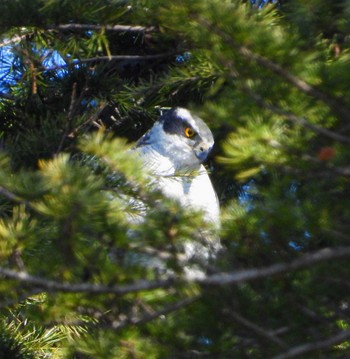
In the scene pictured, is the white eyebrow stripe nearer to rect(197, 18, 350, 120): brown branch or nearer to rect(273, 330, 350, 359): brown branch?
rect(197, 18, 350, 120): brown branch

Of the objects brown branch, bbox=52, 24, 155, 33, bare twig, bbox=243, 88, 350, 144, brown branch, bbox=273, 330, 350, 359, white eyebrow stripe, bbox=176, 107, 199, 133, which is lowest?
white eyebrow stripe, bbox=176, 107, 199, 133

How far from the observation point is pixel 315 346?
2.02 metres

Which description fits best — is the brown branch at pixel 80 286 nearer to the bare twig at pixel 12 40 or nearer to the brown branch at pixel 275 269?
the brown branch at pixel 275 269

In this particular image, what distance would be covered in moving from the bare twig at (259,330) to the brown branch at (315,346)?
3 centimetres

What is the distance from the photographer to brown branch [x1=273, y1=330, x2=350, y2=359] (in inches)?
78.3

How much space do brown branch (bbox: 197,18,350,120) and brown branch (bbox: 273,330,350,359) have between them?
0.48 metres

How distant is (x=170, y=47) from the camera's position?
3.39m

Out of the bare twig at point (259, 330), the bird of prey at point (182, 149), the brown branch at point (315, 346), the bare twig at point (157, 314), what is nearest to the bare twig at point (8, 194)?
the bare twig at point (157, 314)

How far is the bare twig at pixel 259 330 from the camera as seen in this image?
6.72 feet

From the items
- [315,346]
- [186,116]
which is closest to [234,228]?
[315,346]

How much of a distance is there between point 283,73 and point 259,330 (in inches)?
21.0

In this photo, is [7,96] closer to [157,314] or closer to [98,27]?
[98,27]

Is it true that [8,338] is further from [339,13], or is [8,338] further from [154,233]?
[339,13]

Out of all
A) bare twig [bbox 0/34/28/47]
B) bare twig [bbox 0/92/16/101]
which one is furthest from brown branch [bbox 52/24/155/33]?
bare twig [bbox 0/92/16/101]
